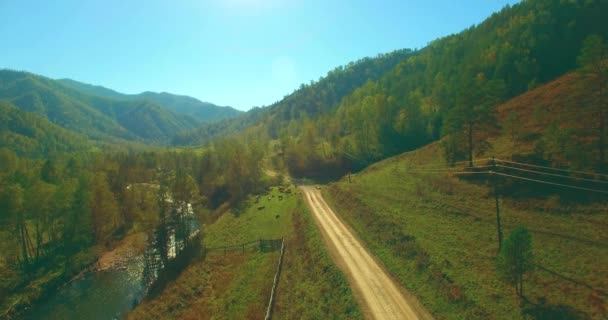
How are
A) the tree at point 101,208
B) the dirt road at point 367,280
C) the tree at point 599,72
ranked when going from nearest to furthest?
the dirt road at point 367,280, the tree at point 599,72, the tree at point 101,208

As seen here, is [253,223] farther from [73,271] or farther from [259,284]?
[73,271]

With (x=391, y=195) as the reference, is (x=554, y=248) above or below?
below

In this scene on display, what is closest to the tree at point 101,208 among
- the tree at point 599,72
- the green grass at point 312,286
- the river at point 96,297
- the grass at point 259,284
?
the river at point 96,297

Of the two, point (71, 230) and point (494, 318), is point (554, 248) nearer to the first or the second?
point (494, 318)

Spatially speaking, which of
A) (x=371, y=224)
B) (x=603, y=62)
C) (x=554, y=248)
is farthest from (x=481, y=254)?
(x=603, y=62)

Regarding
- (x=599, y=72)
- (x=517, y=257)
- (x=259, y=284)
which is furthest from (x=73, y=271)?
(x=599, y=72)

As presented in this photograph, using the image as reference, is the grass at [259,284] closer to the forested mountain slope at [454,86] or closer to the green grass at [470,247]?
the green grass at [470,247]
